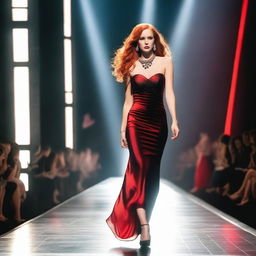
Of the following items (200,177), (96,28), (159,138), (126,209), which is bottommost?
(200,177)

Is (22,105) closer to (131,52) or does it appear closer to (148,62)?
(131,52)

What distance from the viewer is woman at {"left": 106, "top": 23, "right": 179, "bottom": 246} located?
13.0 feet

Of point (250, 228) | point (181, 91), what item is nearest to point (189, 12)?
point (181, 91)

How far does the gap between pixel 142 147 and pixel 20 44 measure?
19.1 ft

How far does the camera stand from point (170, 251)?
3771 millimetres

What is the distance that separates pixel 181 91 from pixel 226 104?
292cm

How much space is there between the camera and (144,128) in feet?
13.0

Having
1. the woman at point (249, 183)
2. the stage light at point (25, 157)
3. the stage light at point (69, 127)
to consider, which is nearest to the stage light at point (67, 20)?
the stage light at point (69, 127)

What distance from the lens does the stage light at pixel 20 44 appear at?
923cm

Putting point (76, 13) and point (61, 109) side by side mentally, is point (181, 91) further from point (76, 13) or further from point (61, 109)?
point (61, 109)

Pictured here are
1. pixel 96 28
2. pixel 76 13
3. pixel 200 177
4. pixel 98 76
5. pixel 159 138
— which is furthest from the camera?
pixel 98 76

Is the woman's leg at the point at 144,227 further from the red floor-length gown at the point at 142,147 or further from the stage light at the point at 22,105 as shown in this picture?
the stage light at the point at 22,105

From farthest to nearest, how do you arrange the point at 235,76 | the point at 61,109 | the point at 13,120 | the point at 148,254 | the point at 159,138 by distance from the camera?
1. the point at 235,76
2. the point at 61,109
3. the point at 13,120
4. the point at 159,138
5. the point at 148,254

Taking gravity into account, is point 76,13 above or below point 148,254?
above
